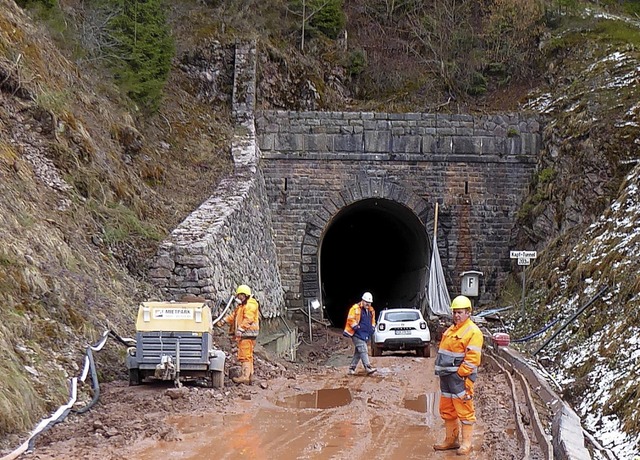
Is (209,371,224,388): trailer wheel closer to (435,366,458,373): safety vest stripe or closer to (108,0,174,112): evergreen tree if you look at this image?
(435,366,458,373): safety vest stripe

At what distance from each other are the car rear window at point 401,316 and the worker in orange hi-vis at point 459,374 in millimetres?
10375

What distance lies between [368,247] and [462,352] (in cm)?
2678

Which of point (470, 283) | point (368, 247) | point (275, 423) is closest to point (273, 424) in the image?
point (275, 423)

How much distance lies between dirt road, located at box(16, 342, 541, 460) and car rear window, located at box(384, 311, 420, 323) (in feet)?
20.3

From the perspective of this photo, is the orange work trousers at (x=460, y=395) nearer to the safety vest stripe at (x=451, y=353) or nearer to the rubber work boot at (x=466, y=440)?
the rubber work boot at (x=466, y=440)

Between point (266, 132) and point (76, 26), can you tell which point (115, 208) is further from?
point (266, 132)

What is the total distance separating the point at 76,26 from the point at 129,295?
27.9ft

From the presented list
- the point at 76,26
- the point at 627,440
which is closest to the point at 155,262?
the point at 76,26

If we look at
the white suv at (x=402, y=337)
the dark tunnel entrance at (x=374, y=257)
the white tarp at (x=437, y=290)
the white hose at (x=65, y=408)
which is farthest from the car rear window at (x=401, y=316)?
the white hose at (x=65, y=408)

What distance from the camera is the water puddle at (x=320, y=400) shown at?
9.73m

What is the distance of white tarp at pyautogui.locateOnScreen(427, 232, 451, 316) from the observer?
21562mm

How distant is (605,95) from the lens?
20.7 meters

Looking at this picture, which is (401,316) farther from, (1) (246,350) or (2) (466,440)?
(2) (466,440)

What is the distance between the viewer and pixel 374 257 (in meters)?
34.2
